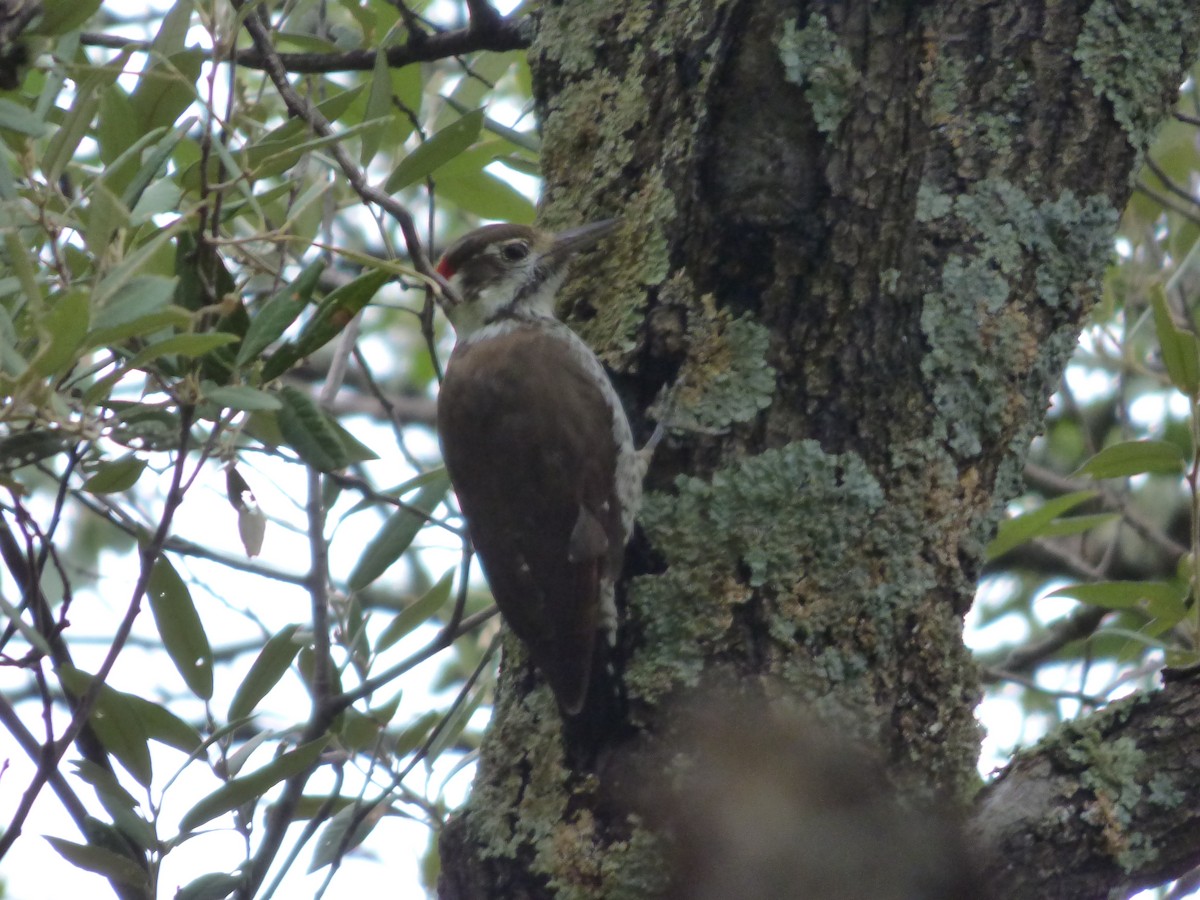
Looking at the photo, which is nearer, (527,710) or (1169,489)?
(527,710)

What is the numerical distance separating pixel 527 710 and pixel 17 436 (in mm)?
960

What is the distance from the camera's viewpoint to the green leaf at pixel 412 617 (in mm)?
2916

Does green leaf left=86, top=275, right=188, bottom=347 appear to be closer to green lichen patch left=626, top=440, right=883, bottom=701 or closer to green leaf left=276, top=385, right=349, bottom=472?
green leaf left=276, top=385, right=349, bottom=472

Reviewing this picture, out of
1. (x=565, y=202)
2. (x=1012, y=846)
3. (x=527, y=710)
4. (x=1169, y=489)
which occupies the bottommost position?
(x=1012, y=846)

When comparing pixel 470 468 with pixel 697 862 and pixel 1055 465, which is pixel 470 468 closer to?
pixel 697 862

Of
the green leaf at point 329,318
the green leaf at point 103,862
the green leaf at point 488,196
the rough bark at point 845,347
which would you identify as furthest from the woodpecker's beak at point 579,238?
the green leaf at point 103,862

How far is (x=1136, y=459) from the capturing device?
2703 mm

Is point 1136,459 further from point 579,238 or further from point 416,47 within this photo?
point 416,47

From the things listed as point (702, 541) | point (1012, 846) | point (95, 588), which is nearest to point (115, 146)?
point (702, 541)

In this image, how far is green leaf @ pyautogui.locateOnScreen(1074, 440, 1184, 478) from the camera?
8.80 ft

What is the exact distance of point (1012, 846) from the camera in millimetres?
2049

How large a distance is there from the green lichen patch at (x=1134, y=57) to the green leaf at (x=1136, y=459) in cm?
51

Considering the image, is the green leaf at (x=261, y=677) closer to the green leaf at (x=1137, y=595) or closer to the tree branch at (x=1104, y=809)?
the tree branch at (x=1104, y=809)

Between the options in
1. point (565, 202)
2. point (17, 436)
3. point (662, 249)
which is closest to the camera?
point (17, 436)
